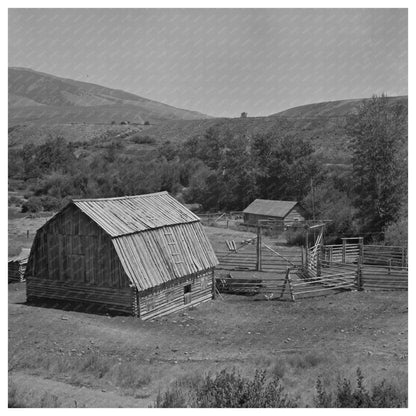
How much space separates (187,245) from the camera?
72.7 feet

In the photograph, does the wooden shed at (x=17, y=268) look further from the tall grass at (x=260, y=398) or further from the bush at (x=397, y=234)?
the bush at (x=397, y=234)

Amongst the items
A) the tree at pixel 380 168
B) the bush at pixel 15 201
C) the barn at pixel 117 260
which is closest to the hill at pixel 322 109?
the bush at pixel 15 201

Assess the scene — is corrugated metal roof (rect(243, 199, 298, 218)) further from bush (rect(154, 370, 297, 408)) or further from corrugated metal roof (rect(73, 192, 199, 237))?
bush (rect(154, 370, 297, 408))

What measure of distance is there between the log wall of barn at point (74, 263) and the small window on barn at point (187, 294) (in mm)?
3136

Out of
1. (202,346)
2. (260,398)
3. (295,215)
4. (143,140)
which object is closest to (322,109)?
(143,140)

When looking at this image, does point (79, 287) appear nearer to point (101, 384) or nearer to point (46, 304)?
point (46, 304)

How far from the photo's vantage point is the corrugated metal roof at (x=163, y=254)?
19094 millimetres

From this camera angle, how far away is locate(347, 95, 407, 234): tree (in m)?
36.5

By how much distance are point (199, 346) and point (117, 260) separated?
198 inches

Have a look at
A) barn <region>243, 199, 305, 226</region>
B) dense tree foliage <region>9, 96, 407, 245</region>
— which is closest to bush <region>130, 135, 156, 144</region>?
dense tree foliage <region>9, 96, 407, 245</region>

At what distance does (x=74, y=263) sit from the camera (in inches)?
791

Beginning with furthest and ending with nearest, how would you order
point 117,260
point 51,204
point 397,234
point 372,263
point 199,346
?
point 51,204
point 397,234
point 372,263
point 117,260
point 199,346

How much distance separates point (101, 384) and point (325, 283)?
1566 centimetres

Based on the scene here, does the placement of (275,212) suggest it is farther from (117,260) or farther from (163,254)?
(117,260)
